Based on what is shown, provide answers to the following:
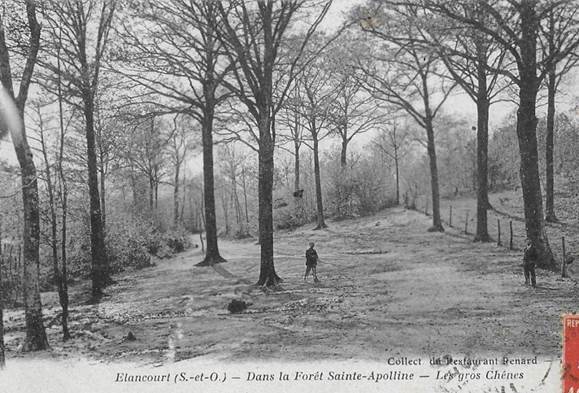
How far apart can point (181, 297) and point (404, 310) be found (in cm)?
633

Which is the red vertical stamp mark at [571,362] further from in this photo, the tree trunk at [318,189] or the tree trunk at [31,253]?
the tree trunk at [318,189]

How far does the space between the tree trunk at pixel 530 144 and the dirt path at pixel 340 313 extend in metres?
0.95

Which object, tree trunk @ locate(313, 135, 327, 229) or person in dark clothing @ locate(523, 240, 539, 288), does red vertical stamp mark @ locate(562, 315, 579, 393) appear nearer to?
person in dark clothing @ locate(523, 240, 539, 288)

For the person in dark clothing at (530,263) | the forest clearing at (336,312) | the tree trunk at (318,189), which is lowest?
the forest clearing at (336,312)

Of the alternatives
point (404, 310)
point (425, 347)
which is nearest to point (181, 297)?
point (404, 310)

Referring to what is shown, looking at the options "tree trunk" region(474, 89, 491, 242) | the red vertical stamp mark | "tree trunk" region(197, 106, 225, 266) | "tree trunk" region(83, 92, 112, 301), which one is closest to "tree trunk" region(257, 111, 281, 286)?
"tree trunk" region(83, 92, 112, 301)

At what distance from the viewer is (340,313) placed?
9.00 m

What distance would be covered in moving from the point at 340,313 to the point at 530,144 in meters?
7.29

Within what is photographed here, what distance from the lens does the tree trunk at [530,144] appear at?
450 inches

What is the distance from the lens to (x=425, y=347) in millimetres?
6609

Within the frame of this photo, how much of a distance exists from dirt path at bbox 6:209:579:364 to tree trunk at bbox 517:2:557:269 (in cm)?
95

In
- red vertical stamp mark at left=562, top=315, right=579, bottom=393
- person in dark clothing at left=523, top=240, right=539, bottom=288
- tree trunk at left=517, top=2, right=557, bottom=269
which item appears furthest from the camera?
tree trunk at left=517, top=2, right=557, bottom=269

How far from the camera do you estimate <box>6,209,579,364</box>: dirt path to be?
6.86m

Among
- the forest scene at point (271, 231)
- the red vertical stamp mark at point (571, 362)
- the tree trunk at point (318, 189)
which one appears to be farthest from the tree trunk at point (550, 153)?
the red vertical stamp mark at point (571, 362)
